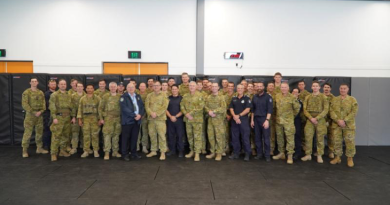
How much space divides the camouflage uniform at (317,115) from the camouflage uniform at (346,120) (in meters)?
0.23

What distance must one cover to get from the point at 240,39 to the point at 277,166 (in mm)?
4527

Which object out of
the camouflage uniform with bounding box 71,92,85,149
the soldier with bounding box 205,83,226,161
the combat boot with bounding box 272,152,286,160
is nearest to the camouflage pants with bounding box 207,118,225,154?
the soldier with bounding box 205,83,226,161

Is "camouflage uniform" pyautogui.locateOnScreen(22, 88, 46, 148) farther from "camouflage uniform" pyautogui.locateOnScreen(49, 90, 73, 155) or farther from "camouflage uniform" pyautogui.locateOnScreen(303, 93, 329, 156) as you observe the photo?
"camouflage uniform" pyautogui.locateOnScreen(303, 93, 329, 156)

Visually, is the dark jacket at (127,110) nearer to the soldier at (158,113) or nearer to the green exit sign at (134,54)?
the soldier at (158,113)

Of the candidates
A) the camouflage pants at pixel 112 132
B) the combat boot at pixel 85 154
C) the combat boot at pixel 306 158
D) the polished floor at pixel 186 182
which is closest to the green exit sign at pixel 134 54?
the camouflage pants at pixel 112 132

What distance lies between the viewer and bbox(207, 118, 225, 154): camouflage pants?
567 centimetres

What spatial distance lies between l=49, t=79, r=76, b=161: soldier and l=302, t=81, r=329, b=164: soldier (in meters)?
5.50

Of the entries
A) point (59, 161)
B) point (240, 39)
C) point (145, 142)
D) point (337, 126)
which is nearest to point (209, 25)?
point (240, 39)

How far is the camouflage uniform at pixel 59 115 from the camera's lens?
565 centimetres

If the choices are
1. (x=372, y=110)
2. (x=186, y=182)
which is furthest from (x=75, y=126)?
(x=372, y=110)

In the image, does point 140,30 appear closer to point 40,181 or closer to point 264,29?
point 264,29

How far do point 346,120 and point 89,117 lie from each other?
576cm

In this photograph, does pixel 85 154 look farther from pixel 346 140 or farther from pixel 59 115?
pixel 346 140

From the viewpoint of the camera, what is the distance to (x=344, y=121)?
17.9ft
